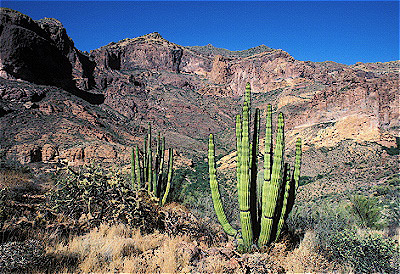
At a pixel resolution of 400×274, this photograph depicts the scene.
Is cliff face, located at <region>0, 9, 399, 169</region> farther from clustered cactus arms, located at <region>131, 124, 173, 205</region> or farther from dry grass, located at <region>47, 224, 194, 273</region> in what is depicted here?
dry grass, located at <region>47, 224, 194, 273</region>

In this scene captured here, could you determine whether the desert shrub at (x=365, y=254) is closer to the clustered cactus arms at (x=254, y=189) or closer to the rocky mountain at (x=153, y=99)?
the clustered cactus arms at (x=254, y=189)

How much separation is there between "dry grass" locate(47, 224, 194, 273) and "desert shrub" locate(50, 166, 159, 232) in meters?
0.66

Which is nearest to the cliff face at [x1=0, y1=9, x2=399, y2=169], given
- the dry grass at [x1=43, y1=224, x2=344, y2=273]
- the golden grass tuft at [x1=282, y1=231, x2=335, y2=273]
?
the dry grass at [x1=43, y1=224, x2=344, y2=273]

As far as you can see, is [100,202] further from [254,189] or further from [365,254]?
[365,254]

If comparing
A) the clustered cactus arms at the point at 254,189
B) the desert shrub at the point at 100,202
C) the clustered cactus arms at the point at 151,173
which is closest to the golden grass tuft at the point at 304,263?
the clustered cactus arms at the point at 254,189

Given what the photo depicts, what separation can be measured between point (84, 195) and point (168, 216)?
200cm

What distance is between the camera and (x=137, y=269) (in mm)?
3381

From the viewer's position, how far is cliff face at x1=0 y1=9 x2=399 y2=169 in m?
30.0

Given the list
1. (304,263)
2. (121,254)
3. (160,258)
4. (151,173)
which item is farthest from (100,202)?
(151,173)

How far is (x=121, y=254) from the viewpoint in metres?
3.77

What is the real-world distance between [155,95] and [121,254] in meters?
77.2

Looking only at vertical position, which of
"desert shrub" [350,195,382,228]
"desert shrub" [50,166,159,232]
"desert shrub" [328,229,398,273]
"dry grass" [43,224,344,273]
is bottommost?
"desert shrub" [350,195,382,228]

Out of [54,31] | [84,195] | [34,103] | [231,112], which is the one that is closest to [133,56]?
[54,31]

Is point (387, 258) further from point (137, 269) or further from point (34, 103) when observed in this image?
point (34, 103)
